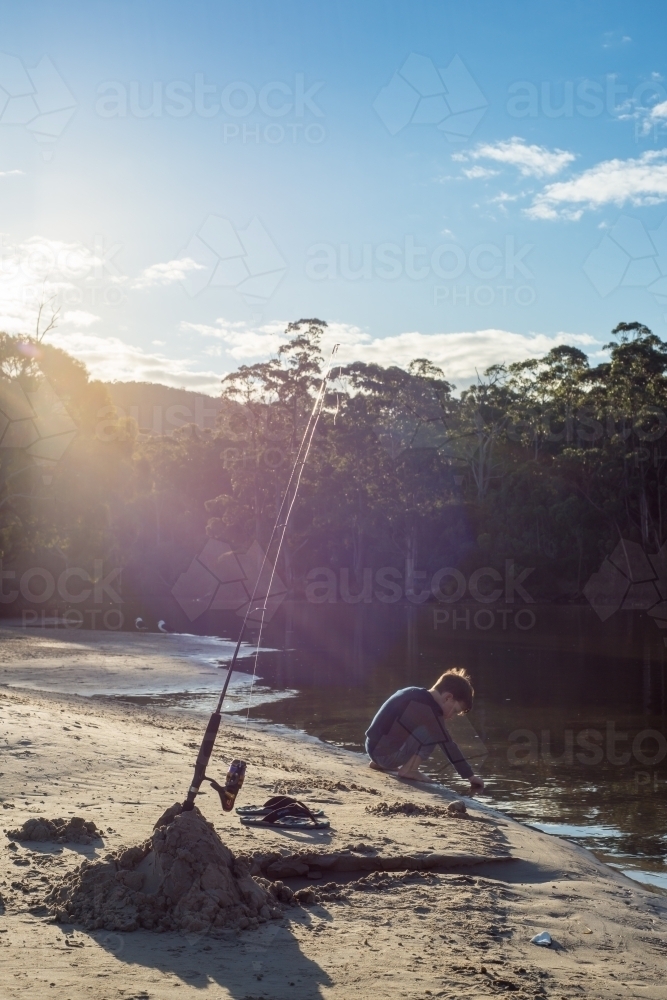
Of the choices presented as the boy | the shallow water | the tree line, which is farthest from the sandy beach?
the tree line

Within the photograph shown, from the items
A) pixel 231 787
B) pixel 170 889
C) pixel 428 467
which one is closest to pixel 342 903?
pixel 231 787

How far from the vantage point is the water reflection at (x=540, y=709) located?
32.2 feet

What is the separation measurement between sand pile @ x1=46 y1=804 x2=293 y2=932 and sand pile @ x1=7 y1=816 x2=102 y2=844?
0.79m

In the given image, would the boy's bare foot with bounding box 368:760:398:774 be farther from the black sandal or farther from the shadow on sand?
the shadow on sand

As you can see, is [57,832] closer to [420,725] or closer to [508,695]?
[420,725]

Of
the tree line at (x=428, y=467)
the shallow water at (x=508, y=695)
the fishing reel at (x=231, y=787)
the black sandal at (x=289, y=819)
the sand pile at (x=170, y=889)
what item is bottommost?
the shallow water at (x=508, y=695)

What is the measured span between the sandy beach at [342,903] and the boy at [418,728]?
0.28 meters

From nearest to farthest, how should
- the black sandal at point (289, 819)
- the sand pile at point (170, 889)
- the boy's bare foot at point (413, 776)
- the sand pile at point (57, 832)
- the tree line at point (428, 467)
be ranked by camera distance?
the sand pile at point (170, 889), the sand pile at point (57, 832), the black sandal at point (289, 819), the boy's bare foot at point (413, 776), the tree line at point (428, 467)

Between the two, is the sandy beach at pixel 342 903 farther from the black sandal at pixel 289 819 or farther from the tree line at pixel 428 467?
the tree line at pixel 428 467

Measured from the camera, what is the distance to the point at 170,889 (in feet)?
15.9

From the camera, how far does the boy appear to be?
925 cm

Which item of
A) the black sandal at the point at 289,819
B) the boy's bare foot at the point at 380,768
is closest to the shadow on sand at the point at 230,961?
the black sandal at the point at 289,819

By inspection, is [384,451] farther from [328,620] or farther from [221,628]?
[221,628]

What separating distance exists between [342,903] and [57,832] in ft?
5.89
